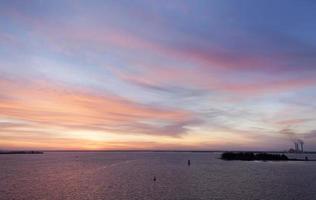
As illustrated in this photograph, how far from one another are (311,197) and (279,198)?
5.97 metres

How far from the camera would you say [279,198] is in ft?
182

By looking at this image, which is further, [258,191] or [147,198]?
[258,191]

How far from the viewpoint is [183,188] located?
2714 inches

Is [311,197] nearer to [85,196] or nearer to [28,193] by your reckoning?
[85,196]

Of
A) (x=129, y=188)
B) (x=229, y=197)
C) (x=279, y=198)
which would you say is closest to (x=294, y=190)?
(x=279, y=198)

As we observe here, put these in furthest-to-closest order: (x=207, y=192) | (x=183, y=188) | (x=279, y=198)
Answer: (x=183, y=188) < (x=207, y=192) < (x=279, y=198)

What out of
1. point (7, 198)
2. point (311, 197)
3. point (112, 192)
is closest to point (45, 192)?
point (7, 198)

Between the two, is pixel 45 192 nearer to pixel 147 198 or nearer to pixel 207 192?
pixel 147 198

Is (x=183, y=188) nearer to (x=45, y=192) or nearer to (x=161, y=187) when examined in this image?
(x=161, y=187)

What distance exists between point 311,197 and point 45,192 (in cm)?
4952

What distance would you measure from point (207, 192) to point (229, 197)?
6.76 meters

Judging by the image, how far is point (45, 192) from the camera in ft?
211

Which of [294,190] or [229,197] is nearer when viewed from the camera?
[229,197]

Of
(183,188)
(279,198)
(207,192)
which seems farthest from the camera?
(183,188)
